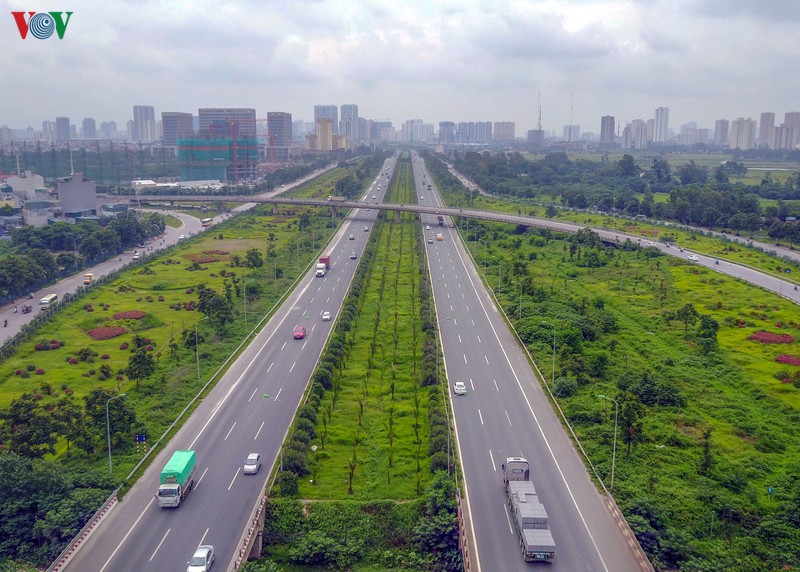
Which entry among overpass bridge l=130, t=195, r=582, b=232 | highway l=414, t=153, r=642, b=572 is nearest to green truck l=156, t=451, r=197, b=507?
highway l=414, t=153, r=642, b=572

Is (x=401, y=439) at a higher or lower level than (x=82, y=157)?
lower

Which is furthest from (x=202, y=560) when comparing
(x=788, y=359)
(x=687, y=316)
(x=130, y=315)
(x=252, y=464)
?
(x=687, y=316)

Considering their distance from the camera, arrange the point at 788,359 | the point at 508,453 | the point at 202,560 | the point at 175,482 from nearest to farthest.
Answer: the point at 202,560 < the point at 175,482 < the point at 508,453 < the point at 788,359

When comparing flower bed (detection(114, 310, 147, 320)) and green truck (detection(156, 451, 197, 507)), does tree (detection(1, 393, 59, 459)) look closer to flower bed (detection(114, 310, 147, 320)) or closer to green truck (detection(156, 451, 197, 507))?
green truck (detection(156, 451, 197, 507))

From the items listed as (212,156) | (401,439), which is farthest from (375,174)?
(401,439)

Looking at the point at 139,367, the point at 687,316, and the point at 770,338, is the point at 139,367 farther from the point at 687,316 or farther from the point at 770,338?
the point at 770,338

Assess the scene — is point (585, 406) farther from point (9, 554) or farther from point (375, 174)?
point (375, 174)
